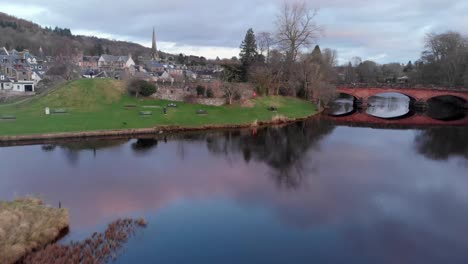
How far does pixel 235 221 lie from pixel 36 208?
833 centimetres

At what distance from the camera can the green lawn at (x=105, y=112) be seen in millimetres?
28391

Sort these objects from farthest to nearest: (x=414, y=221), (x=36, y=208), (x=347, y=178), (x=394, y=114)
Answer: (x=394, y=114) → (x=347, y=178) → (x=414, y=221) → (x=36, y=208)

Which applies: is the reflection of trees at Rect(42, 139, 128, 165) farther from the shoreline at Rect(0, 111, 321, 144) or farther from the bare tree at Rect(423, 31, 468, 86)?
the bare tree at Rect(423, 31, 468, 86)

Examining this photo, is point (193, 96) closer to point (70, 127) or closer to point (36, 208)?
point (70, 127)

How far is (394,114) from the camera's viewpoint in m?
49.6

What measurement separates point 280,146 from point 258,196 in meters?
11.7

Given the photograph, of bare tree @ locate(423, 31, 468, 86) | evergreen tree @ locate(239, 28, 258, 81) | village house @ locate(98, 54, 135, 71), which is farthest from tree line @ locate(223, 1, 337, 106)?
village house @ locate(98, 54, 135, 71)

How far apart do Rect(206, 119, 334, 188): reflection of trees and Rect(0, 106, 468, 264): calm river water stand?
0.18 meters

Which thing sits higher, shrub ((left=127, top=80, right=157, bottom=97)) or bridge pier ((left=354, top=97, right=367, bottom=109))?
shrub ((left=127, top=80, right=157, bottom=97))

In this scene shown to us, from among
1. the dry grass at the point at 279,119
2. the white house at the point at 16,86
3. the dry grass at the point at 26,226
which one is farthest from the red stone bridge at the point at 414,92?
the white house at the point at 16,86

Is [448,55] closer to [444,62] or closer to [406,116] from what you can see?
[444,62]

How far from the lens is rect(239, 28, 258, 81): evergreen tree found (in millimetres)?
49088

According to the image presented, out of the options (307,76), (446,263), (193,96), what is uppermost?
(307,76)

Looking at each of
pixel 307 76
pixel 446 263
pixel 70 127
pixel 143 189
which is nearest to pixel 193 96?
pixel 70 127
